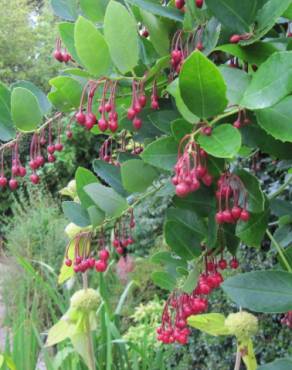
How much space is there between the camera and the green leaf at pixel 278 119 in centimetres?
44

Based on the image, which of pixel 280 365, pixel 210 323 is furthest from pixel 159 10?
pixel 210 323

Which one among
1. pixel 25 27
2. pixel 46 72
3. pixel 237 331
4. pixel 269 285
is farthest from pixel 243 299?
pixel 25 27

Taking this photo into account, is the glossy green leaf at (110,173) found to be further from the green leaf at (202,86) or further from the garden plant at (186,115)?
the green leaf at (202,86)

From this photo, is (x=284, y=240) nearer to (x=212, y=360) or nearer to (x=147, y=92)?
(x=147, y=92)

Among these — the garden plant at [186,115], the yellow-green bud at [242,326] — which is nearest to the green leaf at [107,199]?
the garden plant at [186,115]

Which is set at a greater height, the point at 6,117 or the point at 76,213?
the point at 6,117

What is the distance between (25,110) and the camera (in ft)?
1.95

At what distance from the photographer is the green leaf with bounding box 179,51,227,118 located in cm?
40

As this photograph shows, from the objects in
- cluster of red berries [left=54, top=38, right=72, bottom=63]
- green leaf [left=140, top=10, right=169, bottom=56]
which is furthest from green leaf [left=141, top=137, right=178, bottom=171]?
cluster of red berries [left=54, top=38, right=72, bottom=63]

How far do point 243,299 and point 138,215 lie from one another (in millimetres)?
3050

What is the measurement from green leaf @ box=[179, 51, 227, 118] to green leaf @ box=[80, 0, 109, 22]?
0.68 ft

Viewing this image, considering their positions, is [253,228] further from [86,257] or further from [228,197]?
[86,257]

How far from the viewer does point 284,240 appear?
712 mm

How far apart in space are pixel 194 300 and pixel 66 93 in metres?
0.32
